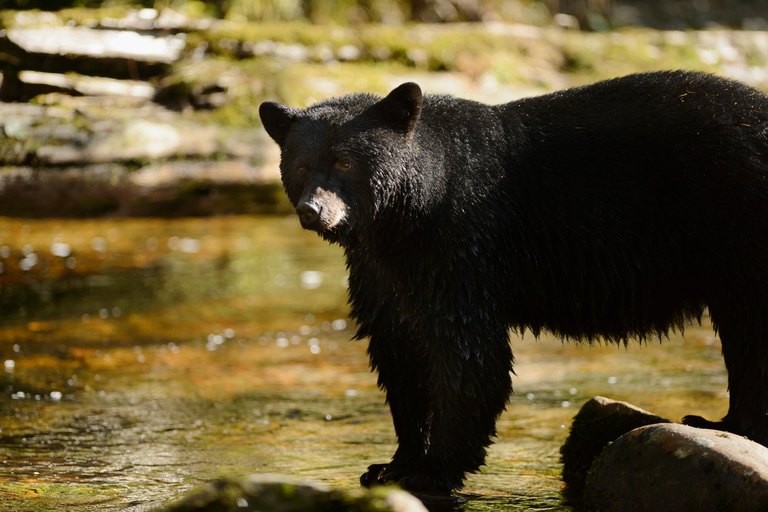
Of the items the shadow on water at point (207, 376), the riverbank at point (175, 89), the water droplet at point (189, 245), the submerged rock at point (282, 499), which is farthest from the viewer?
the water droplet at point (189, 245)

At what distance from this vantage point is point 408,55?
42.8 ft

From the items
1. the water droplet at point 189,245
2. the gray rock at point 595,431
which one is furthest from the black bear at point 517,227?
the water droplet at point 189,245

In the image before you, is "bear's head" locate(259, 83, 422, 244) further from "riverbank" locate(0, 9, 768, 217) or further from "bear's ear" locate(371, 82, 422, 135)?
"riverbank" locate(0, 9, 768, 217)

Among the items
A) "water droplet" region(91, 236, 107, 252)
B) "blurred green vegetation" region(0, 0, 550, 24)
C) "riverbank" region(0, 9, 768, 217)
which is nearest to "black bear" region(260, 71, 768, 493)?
"riverbank" region(0, 9, 768, 217)

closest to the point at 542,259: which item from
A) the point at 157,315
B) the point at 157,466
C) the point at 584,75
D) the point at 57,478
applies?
the point at 157,466

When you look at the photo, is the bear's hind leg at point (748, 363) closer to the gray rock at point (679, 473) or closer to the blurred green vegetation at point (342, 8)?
the gray rock at point (679, 473)

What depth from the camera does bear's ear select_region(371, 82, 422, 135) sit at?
443cm

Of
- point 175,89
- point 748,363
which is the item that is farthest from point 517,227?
point 175,89

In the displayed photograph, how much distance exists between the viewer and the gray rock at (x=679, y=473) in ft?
12.2

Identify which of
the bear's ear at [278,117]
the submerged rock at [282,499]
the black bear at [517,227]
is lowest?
the submerged rock at [282,499]

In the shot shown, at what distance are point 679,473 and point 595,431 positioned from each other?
40.7 inches

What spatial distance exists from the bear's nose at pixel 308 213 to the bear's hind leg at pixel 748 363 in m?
2.36

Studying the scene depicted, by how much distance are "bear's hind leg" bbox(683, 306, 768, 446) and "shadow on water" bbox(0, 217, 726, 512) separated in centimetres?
96

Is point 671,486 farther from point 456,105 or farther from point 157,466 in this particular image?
point 157,466
